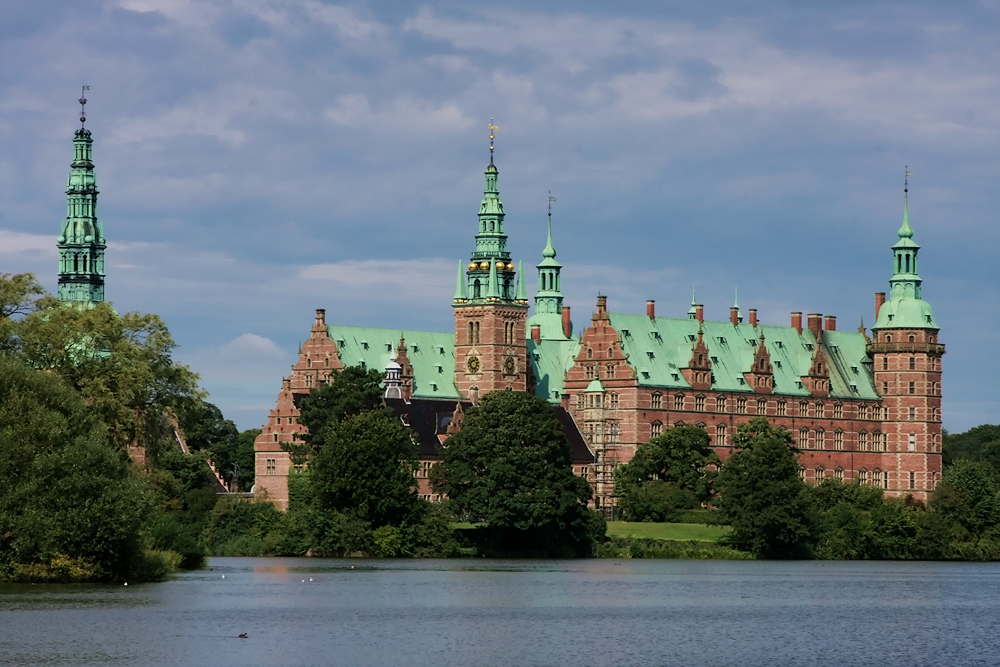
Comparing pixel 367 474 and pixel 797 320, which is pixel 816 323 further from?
pixel 367 474

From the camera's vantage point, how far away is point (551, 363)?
16925 cm

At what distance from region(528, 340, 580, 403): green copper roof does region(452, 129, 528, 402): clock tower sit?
2.64 meters

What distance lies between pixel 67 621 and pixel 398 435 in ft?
170

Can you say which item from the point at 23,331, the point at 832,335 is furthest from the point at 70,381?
the point at 832,335

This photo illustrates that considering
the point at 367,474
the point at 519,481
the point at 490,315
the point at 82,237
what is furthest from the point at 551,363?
the point at 367,474

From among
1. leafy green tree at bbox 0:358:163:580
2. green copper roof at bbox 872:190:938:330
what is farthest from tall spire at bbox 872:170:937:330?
leafy green tree at bbox 0:358:163:580

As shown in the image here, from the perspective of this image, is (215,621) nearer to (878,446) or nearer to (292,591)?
(292,591)

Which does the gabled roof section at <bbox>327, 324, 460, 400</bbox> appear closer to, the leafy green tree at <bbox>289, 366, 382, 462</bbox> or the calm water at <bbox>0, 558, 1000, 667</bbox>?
the leafy green tree at <bbox>289, 366, 382, 462</bbox>

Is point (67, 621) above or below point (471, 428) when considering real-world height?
below

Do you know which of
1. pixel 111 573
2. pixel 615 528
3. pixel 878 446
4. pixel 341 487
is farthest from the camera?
pixel 878 446

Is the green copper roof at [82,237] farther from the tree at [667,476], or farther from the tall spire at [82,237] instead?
the tree at [667,476]

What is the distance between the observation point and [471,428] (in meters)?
120

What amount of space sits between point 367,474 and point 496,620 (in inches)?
1634

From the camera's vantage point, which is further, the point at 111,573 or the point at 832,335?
the point at 832,335
